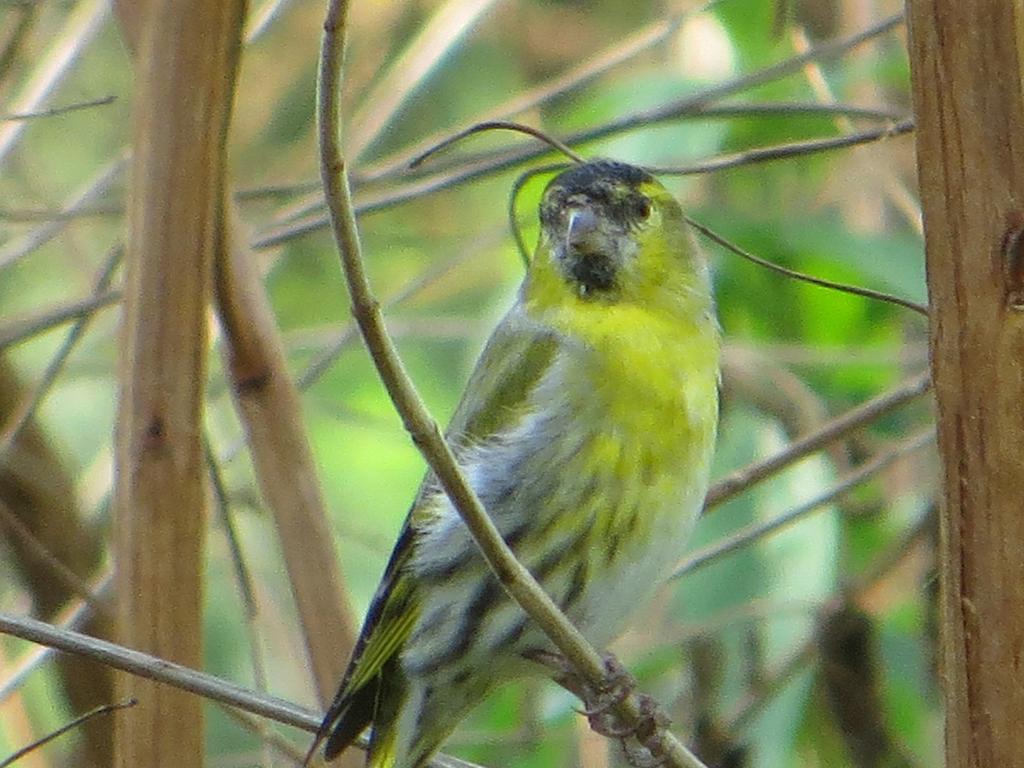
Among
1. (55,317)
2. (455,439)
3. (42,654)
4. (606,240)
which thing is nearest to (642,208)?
(606,240)

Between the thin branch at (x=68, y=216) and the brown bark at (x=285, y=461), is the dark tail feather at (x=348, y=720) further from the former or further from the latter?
the thin branch at (x=68, y=216)

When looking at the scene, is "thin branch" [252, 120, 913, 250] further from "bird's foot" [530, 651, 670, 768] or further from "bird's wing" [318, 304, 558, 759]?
"bird's foot" [530, 651, 670, 768]

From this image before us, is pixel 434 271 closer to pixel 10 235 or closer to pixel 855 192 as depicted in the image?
pixel 10 235

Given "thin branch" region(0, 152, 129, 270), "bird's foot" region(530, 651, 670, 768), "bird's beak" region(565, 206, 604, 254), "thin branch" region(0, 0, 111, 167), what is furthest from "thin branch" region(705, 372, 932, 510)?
"thin branch" region(0, 0, 111, 167)

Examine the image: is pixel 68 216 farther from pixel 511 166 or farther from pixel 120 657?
pixel 120 657

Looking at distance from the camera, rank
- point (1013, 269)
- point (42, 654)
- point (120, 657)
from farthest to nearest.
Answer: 1. point (42, 654)
2. point (120, 657)
3. point (1013, 269)

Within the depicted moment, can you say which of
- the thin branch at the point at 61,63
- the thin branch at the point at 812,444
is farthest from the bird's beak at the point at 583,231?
the thin branch at the point at 61,63
